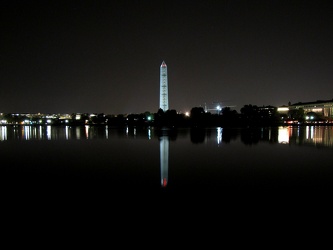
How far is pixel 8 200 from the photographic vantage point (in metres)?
6.44

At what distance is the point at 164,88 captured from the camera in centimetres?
7369

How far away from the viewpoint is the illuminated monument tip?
7279cm

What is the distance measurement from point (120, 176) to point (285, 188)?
461cm

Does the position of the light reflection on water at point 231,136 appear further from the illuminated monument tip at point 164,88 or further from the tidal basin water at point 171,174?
the illuminated monument tip at point 164,88

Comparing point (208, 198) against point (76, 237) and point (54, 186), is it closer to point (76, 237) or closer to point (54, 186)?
point (76, 237)

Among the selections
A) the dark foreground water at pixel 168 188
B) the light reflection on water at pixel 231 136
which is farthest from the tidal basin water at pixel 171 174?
the light reflection on water at pixel 231 136

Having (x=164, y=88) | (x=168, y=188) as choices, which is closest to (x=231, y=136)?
(x=168, y=188)

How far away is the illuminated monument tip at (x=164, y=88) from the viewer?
72787mm

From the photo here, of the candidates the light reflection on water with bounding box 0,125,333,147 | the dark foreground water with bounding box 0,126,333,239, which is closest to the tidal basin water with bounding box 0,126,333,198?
the dark foreground water with bounding box 0,126,333,239

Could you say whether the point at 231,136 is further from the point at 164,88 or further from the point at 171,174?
the point at 164,88

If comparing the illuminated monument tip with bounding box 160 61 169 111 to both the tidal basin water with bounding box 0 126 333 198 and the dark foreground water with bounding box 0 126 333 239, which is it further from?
the dark foreground water with bounding box 0 126 333 239

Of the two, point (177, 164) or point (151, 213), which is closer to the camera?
point (151, 213)

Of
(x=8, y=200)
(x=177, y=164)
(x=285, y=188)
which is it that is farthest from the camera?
(x=177, y=164)

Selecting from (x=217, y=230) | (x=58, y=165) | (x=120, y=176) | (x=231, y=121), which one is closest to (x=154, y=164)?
(x=120, y=176)
